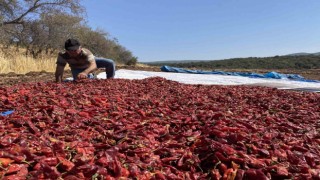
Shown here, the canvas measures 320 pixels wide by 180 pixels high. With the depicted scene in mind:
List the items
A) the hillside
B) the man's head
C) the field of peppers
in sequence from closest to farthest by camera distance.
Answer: the field of peppers
the man's head
the hillside

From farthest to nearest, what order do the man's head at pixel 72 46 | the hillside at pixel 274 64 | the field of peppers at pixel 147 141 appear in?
1. the hillside at pixel 274 64
2. the man's head at pixel 72 46
3. the field of peppers at pixel 147 141

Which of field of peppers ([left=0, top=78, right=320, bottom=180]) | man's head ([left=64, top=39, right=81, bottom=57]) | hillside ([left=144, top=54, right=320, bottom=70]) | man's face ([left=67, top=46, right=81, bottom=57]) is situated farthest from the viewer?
hillside ([left=144, top=54, right=320, bottom=70])

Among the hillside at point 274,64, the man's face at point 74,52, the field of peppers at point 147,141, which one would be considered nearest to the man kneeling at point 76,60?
the man's face at point 74,52

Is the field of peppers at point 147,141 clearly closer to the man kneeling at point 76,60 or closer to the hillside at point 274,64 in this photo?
the man kneeling at point 76,60

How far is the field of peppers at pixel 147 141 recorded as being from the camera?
2375 mm

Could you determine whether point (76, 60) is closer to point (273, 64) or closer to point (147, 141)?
point (147, 141)

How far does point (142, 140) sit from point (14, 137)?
45.6 inches

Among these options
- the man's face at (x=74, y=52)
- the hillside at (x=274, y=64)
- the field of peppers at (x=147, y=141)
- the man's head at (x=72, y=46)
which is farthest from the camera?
the hillside at (x=274, y=64)

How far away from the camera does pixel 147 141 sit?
307 centimetres

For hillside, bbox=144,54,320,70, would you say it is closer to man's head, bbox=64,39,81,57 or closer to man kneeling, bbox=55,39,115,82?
man kneeling, bbox=55,39,115,82

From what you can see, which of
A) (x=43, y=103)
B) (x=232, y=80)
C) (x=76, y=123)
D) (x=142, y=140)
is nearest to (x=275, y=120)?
(x=142, y=140)

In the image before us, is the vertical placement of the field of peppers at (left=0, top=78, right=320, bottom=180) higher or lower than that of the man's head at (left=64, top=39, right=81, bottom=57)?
lower

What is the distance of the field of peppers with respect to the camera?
7.79 feet

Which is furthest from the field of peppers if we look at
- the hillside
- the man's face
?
the hillside
